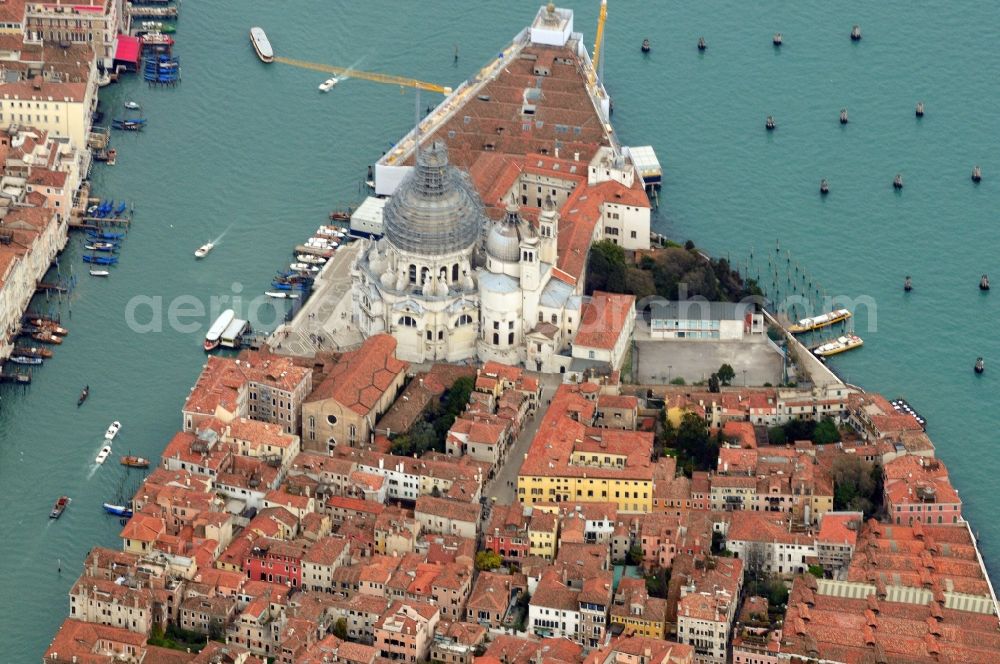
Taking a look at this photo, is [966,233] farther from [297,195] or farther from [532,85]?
[297,195]

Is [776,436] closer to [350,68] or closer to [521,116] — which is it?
[521,116]

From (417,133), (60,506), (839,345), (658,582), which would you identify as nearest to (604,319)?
(839,345)

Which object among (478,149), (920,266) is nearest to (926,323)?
(920,266)

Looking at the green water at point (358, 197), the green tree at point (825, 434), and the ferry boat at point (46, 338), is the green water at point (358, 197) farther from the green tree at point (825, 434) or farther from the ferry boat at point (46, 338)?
the green tree at point (825, 434)

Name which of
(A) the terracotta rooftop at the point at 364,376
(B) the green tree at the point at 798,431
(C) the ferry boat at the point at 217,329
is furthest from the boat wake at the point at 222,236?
(B) the green tree at the point at 798,431

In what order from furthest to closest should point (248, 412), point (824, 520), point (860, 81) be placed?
point (860, 81)
point (248, 412)
point (824, 520)
